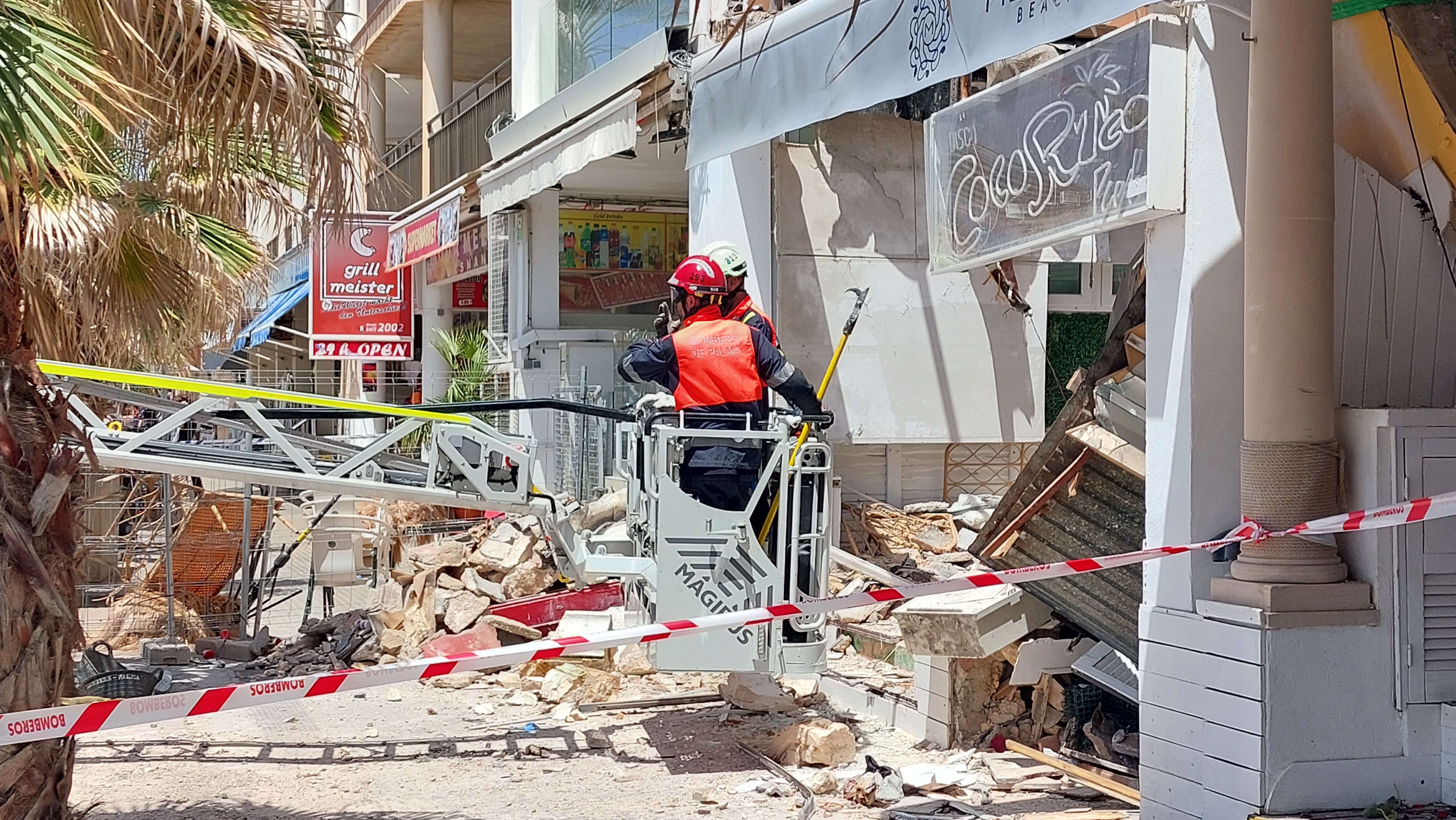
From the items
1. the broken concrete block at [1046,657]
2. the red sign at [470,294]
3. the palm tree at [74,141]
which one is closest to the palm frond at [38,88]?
the palm tree at [74,141]

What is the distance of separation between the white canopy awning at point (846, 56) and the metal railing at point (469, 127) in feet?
26.4

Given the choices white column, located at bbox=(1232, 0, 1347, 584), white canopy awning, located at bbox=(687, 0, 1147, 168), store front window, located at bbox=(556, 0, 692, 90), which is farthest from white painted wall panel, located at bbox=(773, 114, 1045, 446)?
white column, located at bbox=(1232, 0, 1347, 584)

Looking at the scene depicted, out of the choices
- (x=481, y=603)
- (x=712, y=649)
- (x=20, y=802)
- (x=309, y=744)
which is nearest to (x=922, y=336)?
(x=481, y=603)

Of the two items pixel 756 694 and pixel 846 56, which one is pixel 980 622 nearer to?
pixel 756 694

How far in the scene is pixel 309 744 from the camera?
7629 mm

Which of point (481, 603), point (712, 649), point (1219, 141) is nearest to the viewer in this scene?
point (1219, 141)

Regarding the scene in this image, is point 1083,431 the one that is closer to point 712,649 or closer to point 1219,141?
point 1219,141

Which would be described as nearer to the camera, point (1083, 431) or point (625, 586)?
point (1083, 431)

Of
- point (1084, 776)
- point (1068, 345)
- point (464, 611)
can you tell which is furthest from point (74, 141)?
point (1068, 345)

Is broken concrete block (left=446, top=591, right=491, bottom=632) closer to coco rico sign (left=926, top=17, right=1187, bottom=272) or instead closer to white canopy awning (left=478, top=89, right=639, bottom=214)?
white canopy awning (left=478, top=89, right=639, bottom=214)

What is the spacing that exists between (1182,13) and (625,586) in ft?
13.7

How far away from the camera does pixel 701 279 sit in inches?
273

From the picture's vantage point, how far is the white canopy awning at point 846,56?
16.9 feet

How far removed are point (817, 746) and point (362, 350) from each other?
14.1m
